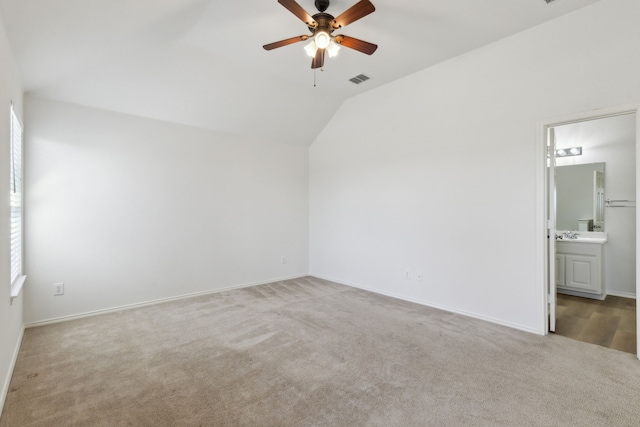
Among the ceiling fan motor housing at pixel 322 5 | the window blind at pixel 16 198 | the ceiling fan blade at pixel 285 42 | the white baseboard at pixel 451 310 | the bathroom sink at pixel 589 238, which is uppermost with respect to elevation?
the ceiling fan motor housing at pixel 322 5

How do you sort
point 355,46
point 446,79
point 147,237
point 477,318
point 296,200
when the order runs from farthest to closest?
point 296,200 < point 147,237 < point 446,79 < point 477,318 < point 355,46

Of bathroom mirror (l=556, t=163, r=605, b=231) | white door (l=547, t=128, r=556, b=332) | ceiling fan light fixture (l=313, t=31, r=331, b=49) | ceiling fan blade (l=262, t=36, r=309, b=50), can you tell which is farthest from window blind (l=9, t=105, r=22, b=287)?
bathroom mirror (l=556, t=163, r=605, b=231)

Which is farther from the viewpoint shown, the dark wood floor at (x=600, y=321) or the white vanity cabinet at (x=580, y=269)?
the white vanity cabinet at (x=580, y=269)

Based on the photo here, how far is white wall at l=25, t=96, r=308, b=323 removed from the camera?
3.35 metres

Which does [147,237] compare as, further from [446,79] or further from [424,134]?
[446,79]

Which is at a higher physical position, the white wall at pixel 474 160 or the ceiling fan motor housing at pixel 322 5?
the ceiling fan motor housing at pixel 322 5

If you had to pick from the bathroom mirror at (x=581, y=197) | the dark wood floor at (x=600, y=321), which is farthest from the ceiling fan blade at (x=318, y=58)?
the bathroom mirror at (x=581, y=197)

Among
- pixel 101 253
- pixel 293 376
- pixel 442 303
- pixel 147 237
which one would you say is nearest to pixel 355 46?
pixel 293 376

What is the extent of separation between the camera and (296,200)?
225 inches

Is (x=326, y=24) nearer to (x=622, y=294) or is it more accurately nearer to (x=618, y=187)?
(x=618, y=187)

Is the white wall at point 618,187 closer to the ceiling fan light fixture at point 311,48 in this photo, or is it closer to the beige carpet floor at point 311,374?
the beige carpet floor at point 311,374

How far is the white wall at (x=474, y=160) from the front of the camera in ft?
9.19

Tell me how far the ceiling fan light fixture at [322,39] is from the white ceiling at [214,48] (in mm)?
399

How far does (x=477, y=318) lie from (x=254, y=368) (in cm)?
257
